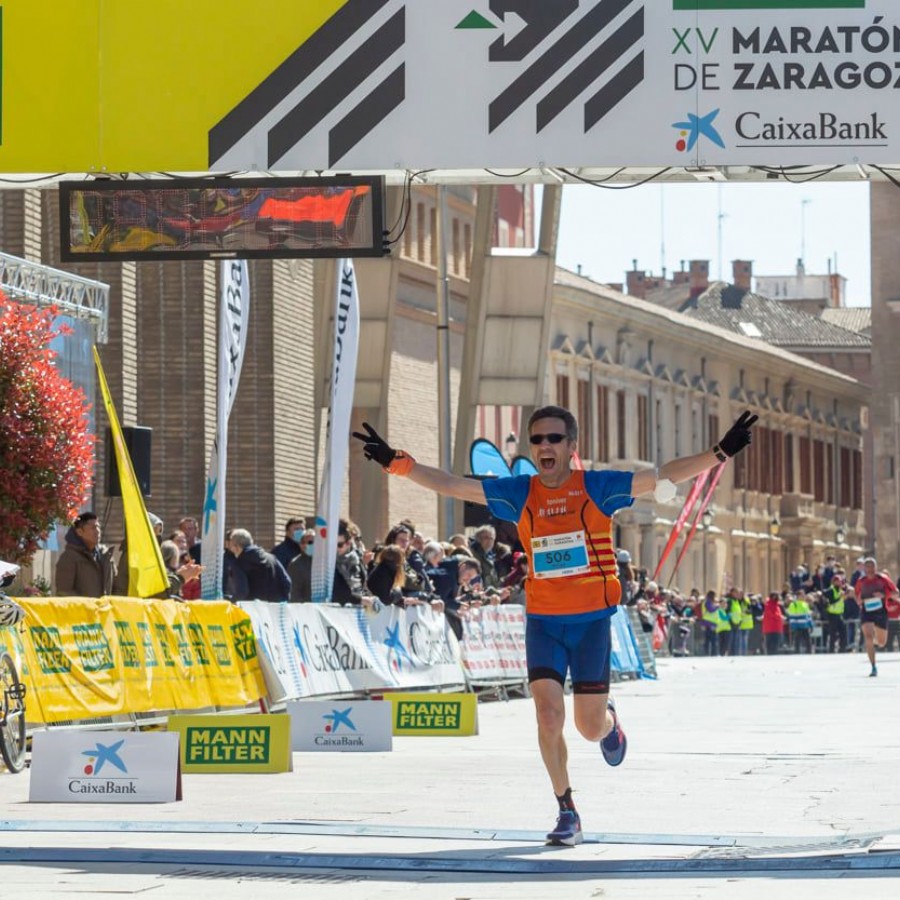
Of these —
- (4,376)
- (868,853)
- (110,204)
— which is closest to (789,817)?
(868,853)

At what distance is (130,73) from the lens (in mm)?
14125

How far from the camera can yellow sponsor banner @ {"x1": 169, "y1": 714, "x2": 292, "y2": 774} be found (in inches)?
656

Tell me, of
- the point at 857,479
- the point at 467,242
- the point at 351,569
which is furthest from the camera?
the point at 857,479

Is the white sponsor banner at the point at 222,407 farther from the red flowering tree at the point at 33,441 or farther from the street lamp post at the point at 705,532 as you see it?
the street lamp post at the point at 705,532

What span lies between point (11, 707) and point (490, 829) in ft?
14.1

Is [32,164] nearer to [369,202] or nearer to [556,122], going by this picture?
[369,202]

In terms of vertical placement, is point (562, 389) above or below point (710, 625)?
above

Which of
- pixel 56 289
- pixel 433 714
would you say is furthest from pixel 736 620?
pixel 433 714

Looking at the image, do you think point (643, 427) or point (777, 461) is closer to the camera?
point (643, 427)

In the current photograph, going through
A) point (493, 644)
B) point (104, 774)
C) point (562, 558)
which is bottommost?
point (104, 774)

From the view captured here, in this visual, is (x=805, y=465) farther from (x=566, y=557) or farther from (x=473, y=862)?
(x=473, y=862)

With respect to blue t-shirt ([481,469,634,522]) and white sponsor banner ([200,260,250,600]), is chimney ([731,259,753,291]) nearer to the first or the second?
white sponsor banner ([200,260,250,600])

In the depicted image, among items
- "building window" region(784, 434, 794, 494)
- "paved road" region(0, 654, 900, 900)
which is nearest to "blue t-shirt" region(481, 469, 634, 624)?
"paved road" region(0, 654, 900, 900)

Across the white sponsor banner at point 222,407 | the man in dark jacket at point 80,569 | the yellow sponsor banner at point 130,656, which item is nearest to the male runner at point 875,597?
the white sponsor banner at point 222,407
